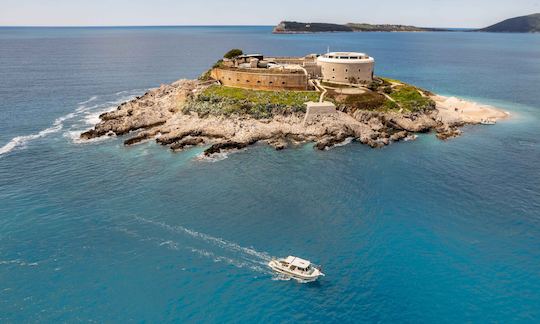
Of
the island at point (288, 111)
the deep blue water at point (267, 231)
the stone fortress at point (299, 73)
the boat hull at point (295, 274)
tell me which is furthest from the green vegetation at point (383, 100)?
the boat hull at point (295, 274)

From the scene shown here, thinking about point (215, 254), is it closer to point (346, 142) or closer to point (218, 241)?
point (218, 241)

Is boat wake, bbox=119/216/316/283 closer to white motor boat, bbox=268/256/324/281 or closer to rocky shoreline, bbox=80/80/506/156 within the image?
white motor boat, bbox=268/256/324/281

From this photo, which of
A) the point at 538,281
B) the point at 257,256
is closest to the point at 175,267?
the point at 257,256

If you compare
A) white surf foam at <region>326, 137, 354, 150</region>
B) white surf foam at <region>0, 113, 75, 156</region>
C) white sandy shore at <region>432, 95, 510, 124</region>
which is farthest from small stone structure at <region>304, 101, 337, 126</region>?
white surf foam at <region>0, 113, 75, 156</region>

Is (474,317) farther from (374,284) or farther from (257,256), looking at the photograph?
(257,256)

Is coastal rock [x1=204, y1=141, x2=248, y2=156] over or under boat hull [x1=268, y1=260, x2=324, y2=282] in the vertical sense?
over

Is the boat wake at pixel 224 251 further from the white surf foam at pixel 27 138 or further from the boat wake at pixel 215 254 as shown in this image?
the white surf foam at pixel 27 138

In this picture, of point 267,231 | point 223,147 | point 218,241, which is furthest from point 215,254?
point 223,147
